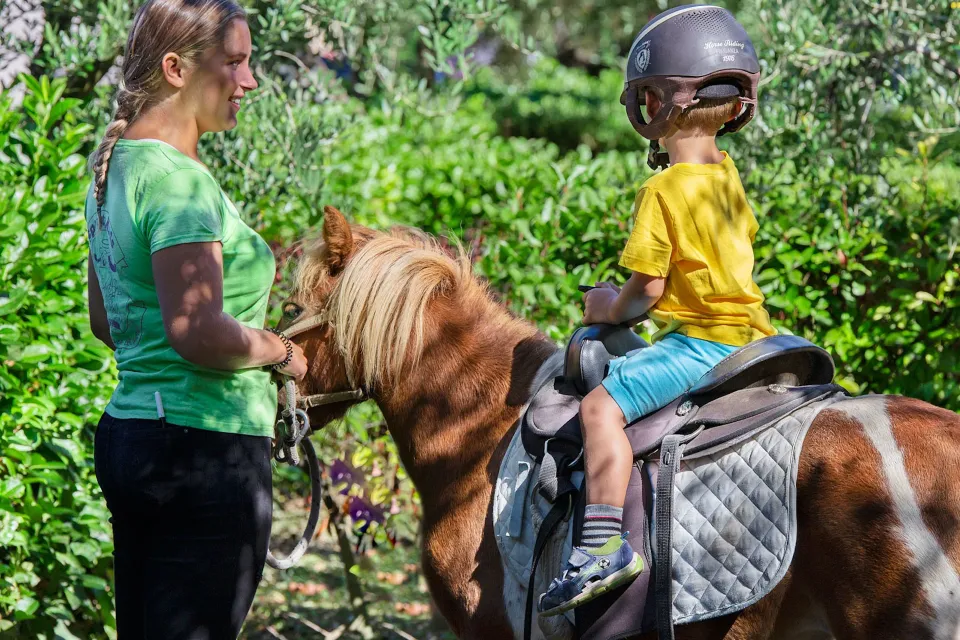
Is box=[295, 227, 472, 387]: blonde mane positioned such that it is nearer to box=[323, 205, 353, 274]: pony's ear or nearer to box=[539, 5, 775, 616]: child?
box=[323, 205, 353, 274]: pony's ear

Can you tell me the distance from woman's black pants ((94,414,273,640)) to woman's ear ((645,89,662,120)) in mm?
1321

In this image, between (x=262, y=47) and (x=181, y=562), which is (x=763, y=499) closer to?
(x=181, y=562)

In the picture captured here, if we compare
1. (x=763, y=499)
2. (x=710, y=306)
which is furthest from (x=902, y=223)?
(x=763, y=499)

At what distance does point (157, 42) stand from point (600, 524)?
58.6 inches

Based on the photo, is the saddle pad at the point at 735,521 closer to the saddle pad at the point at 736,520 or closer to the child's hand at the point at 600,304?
the saddle pad at the point at 736,520

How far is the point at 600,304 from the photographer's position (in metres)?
2.62

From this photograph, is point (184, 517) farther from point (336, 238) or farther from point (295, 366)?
point (336, 238)

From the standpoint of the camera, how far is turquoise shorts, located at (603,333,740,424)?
2381mm

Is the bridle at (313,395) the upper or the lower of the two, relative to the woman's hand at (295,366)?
lower

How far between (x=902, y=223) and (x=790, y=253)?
20.6 inches

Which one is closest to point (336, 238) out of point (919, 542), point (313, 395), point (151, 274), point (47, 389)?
point (313, 395)

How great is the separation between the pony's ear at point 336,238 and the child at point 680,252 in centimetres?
78

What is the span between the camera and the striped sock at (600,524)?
89.6 inches

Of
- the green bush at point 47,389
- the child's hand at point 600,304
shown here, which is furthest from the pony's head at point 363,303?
the green bush at point 47,389
